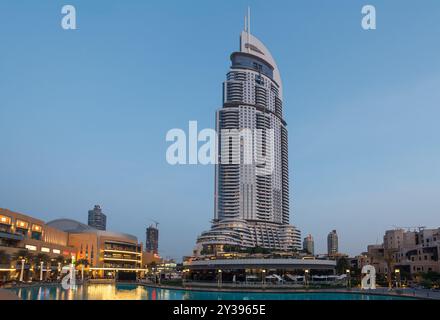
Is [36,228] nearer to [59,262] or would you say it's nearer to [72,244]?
[59,262]

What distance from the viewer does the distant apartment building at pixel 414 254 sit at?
10900cm

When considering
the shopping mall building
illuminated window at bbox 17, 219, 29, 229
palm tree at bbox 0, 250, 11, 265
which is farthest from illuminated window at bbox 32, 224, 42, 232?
palm tree at bbox 0, 250, 11, 265

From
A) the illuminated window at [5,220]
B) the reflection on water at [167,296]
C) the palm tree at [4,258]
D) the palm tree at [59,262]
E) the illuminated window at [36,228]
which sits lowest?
the reflection on water at [167,296]

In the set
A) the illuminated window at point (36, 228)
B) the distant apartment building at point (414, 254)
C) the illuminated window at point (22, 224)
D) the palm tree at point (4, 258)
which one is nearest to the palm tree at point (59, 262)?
the illuminated window at point (36, 228)

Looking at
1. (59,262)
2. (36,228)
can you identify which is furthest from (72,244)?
(36,228)

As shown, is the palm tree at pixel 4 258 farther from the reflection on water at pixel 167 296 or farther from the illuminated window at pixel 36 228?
the illuminated window at pixel 36 228

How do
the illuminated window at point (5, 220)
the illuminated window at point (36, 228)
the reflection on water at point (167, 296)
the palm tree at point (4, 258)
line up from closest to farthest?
1. the reflection on water at point (167, 296)
2. the palm tree at point (4, 258)
3. the illuminated window at point (5, 220)
4. the illuminated window at point (36, 228)

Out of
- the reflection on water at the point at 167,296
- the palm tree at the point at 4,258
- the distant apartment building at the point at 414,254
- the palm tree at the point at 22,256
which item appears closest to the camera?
the reflection on water at the point at 167,296

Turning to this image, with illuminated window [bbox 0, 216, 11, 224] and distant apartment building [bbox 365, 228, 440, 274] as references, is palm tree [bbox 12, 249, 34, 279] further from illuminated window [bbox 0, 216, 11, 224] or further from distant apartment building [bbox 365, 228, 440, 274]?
distant apartment building [bbox 365, 228, 440, 274]

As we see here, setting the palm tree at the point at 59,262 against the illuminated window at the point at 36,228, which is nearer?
the illuminated window at the point at 36,228

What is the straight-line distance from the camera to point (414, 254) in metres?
116

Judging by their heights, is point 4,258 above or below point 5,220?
below
